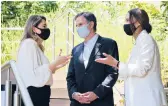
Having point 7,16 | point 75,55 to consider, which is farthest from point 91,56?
point 7,16

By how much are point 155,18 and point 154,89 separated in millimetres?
4218

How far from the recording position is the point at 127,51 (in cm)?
636

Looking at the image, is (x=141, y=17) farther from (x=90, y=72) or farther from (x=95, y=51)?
(x=90, y=72)

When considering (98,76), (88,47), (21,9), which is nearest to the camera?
(98,76)

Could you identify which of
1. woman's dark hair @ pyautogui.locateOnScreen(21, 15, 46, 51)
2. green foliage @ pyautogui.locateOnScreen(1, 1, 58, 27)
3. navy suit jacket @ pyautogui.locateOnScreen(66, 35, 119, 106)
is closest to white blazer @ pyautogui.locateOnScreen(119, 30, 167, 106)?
navy suit jacket @ pyautogui.locateOnScreen(66, 35, 119, 106)

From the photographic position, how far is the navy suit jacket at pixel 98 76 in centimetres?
302

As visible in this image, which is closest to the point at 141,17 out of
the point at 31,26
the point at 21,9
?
the point at 31,26

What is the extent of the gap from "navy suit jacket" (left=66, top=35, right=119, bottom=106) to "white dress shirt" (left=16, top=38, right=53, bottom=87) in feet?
0.78

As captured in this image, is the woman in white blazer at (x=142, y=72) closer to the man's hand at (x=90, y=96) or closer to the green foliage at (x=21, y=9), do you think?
the man's hand at (x=90, y=96)

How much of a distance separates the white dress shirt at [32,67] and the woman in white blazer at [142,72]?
486 millimetres

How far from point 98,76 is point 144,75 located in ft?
1.27

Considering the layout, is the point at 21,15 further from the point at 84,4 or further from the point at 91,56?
the point at 91,56

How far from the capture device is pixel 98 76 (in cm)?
305

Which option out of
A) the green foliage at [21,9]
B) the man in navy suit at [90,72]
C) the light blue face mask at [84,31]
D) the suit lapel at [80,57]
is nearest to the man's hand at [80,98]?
the man in navy suit at [90,72]
